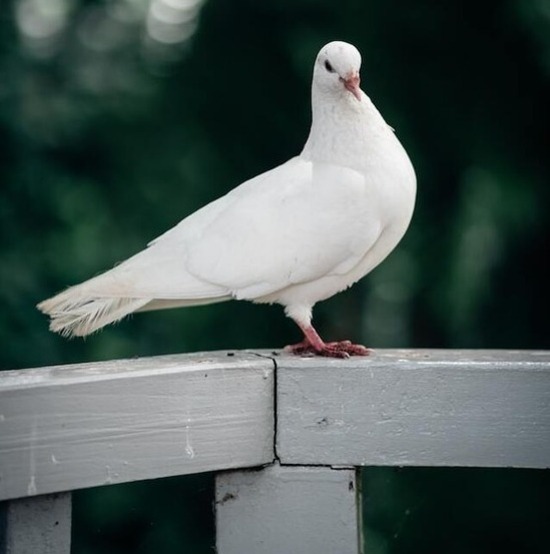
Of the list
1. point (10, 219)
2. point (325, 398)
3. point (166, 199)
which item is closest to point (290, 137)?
point (166, 199)

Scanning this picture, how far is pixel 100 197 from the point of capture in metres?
7.78

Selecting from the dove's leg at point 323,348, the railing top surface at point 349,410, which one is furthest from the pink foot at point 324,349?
the railing top surface at point 349,410

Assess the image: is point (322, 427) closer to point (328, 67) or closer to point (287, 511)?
point (287, 511)

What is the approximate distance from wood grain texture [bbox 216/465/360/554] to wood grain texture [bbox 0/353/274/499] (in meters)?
0.06

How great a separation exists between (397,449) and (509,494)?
176 inches

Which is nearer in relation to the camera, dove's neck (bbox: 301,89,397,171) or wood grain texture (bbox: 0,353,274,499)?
wood grain texture (bbox: 0,353,274,499)

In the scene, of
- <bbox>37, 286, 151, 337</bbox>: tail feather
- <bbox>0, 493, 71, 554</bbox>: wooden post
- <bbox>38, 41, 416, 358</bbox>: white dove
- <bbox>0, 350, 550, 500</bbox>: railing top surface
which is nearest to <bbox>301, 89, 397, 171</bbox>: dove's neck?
<bbox>38, 41, 416, 358</bbox>: white dove

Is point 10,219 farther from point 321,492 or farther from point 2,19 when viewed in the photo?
point 321,492

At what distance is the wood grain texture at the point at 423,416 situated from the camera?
93.0 inches

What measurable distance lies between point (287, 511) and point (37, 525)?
1.88ft

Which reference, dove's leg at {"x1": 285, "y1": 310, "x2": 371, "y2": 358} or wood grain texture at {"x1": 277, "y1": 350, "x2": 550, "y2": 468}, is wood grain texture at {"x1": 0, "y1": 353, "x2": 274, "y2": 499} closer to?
wood grain texture at {"x1": 277, "y1": 350, "x2": 550, "y2": 468}

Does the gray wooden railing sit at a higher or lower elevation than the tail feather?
lower

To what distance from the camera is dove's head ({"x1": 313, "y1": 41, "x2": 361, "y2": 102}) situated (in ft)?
10.3

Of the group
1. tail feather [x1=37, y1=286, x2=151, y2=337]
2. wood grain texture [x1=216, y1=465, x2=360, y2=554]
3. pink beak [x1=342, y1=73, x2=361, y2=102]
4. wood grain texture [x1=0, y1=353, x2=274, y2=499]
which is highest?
pink beak [x1=342, y1=73, x2=361, y2=102]
